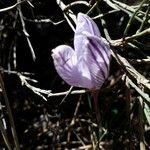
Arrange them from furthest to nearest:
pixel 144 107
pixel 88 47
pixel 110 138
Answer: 1. pixel 110 138
2. pixel 144 107
3. pixel 88 47

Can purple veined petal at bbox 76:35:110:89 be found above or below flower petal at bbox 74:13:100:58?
below

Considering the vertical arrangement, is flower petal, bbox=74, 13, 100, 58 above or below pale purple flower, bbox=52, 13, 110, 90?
above

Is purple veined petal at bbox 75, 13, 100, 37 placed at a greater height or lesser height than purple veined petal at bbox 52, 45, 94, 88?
greater

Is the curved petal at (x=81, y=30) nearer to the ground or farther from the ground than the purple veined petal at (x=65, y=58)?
farther from the ground

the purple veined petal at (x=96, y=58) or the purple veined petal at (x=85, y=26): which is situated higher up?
the purple veined petal at (x=85, y=26)

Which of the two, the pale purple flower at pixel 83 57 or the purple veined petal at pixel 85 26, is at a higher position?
the purple veined petal at pixel 85 26

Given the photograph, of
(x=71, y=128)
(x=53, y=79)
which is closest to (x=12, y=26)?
(x=53, y=79)

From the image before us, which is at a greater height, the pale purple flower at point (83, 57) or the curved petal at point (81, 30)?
the curved petal at point (81, 30)

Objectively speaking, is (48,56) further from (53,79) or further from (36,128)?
(36,128)
